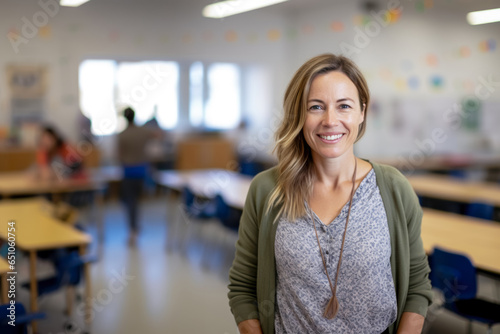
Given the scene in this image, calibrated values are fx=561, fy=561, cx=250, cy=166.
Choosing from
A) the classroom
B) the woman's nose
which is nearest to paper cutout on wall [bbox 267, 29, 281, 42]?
the classroom

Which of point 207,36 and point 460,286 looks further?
point 207,36

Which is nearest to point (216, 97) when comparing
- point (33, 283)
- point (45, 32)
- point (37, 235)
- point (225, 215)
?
point (45, 32)

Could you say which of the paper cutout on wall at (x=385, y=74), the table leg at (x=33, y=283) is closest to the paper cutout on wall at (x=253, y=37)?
the paper cutout on wall at (x=385, y=74)

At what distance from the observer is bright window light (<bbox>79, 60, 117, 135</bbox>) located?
9625 millimetres

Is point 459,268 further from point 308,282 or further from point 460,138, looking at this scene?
point 460,138

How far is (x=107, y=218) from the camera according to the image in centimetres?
816

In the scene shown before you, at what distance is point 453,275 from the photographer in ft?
10.6

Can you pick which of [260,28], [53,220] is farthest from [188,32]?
[53,220]

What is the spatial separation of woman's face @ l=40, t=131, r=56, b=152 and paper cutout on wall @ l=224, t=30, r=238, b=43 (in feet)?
17.3

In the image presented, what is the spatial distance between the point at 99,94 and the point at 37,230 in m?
6.08

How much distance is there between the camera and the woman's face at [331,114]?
4.69 ft

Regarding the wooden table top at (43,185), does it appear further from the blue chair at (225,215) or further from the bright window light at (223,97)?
the bright window light at (223,97)

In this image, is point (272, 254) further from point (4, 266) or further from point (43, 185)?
point (43, 185)

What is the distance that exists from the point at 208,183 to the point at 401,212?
528cm
